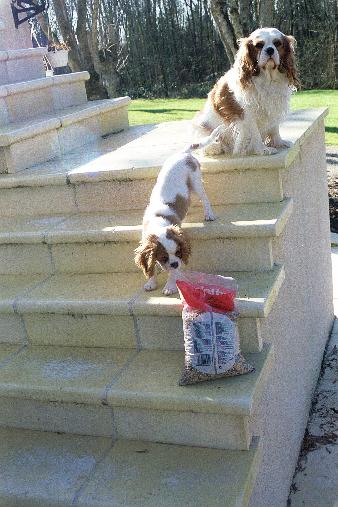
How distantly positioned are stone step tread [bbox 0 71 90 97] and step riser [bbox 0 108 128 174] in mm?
478

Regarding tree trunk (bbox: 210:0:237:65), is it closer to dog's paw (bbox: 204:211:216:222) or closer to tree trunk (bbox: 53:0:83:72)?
dog's paw (bbox: 204:211:216:222)

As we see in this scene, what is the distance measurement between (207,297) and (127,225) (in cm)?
A: 90

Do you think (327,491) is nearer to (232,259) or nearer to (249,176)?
(232,259)

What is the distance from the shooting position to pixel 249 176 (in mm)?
3148

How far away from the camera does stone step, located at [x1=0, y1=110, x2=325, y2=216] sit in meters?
3.14

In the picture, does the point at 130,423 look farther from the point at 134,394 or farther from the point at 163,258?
the point at 163,258

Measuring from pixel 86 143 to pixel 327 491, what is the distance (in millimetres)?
3259

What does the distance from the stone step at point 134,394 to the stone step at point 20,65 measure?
310 cm

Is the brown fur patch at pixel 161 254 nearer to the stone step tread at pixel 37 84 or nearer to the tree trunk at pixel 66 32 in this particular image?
the stone step tread at pixel 37 84

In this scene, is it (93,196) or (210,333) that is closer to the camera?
(210,333)

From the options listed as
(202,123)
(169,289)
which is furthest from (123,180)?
(169,289)

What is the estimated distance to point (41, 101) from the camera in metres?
4.99

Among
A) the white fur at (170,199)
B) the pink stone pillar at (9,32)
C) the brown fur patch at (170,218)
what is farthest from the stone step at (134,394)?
the pink stone pillar at (9,32)

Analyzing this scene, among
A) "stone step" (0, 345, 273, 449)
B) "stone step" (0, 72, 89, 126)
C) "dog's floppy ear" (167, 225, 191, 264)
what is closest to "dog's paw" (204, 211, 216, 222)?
"dog's floppy ear" (167, 225, 191, 264)
